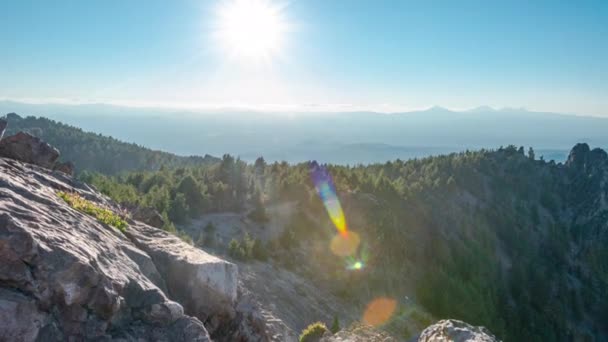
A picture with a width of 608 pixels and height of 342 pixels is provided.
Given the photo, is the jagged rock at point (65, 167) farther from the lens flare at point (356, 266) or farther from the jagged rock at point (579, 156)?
the jagged rock at point (579, 156)

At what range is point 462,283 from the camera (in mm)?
51812

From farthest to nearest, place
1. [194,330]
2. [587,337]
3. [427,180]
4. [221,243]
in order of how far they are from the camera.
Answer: [427,180] < [587,337] < [221,243] < [194,330]

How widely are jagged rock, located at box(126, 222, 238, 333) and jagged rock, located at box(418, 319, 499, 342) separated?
8.04m

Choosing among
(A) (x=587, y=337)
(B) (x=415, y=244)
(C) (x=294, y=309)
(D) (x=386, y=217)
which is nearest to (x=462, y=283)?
(B) (x=415, y=244)

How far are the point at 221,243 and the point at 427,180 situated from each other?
162 feet

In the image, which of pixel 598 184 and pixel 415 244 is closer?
pixel 415 244

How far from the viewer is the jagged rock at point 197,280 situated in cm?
1282

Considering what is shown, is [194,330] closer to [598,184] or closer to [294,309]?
[294,309]

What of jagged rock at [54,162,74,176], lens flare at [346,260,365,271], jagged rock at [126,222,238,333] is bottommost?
lens flare at [346,260,365,271]

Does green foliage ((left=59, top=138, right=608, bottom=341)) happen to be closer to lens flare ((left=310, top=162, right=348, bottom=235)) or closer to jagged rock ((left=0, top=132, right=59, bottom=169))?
lens flare ((left=310, top=162, right=348, bottom=235))

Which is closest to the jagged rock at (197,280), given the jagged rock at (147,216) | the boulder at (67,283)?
the boulder at (67,283)

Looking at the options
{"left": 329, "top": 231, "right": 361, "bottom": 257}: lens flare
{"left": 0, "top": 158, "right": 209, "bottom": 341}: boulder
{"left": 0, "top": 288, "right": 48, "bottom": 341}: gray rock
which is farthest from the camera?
{"left": 329, "top": 231, "right": 361, "bottom": 257}: lens flare

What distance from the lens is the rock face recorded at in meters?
8.21

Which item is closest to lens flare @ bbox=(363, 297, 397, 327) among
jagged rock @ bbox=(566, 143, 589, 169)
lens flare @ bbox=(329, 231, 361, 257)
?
lens flare @ bbox=(329, 231, 361, 257)
